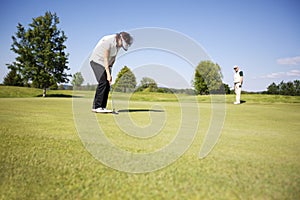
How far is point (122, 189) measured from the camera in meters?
1.51

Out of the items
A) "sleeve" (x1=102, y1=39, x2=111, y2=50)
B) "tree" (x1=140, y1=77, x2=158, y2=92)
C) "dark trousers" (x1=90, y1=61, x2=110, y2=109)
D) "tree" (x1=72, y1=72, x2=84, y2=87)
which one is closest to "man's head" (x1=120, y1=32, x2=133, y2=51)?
"sleeve" (x1=102, y1=39, x2=111, y2=50)

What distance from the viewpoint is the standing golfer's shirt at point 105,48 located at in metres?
5.43

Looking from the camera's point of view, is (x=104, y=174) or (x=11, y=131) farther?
(x=11, y=131)

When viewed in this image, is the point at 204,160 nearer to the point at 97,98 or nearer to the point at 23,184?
the point at 23,184

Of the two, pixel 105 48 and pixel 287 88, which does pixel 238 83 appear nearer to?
pixel 105 48

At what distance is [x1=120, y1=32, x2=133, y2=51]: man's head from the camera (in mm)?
5539

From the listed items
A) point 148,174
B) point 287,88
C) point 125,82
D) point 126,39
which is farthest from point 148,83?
point 287,88

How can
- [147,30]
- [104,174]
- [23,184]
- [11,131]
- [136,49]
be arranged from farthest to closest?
[136,49] → [147,30] → [11,131] → [104,174] → [23,184]

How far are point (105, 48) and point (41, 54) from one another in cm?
2425

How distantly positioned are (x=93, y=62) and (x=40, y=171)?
164 inches

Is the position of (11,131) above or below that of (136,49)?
below

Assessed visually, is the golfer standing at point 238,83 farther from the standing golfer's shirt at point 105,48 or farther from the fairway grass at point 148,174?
the fairway grass at point 148,174

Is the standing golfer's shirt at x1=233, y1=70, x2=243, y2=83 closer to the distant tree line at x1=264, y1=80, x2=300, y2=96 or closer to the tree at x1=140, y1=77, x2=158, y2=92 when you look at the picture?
the tree at x1=140, y1=77, x2=158, y2=92

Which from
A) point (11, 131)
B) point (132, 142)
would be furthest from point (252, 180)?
point (11, 131)
